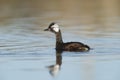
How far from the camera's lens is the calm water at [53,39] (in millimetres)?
13383

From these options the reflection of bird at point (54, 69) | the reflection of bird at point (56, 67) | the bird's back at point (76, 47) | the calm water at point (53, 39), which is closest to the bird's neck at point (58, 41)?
the calm water at point (53, 39)

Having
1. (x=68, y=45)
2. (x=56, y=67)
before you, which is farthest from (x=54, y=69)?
(x=68, y=45)

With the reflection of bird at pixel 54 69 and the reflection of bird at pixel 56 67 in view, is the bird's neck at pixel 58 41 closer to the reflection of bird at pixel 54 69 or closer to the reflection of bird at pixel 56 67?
the reflection of bird at pixel 56 67

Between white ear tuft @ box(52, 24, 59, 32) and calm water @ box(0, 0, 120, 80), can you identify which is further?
white ear tuft @ box(52, 24, 59, 32)

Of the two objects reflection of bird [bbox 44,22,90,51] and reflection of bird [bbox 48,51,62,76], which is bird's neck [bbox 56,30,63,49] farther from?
reflection of bird [bbox 48,51,62,76]

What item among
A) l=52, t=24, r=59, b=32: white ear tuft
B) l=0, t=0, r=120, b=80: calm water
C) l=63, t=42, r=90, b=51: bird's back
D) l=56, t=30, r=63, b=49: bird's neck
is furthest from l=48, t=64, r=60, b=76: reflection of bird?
l=52, t=24, r=59, b=32: white ear tuft

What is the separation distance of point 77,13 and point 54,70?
1070 centimetres

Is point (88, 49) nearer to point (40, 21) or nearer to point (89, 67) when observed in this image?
point (89, 67)

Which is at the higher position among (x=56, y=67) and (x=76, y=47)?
(x=76, y=47)

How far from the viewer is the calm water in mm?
13383

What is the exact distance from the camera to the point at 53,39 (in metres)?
18.8

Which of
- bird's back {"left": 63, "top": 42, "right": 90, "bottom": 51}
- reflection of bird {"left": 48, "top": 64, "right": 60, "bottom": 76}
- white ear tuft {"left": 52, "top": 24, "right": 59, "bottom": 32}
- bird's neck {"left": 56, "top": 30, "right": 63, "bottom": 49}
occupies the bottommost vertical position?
reflection of bird {"left": 48, "top": 64, "right": 60, "bottom": 76}

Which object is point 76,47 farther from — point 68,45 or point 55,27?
point 55,27

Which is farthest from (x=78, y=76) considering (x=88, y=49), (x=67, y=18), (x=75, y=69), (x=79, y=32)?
(x=67, y=18)
